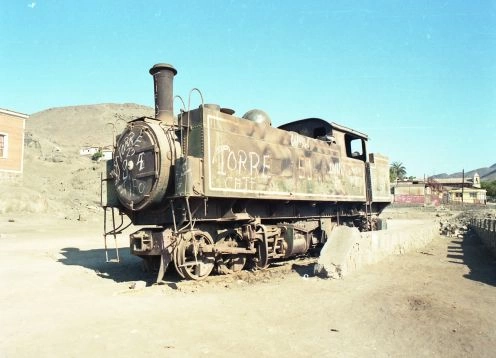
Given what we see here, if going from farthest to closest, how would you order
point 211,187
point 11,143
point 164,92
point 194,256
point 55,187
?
point 55,187 → point 11,143 → point 164,92 → point 194,256 → point 211,187

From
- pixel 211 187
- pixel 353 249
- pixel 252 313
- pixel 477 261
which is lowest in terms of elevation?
pixel 477 261

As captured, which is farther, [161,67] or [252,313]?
[161,67]

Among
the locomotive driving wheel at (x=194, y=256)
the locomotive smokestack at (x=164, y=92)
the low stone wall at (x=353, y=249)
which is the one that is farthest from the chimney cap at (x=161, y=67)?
the low stone wall at (x=353, y=249)

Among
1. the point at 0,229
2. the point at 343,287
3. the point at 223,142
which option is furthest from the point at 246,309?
the point at 0,229

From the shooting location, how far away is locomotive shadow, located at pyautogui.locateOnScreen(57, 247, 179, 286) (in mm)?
8802

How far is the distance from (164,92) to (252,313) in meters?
5.27

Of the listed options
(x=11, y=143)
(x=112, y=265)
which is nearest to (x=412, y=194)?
(x=11, y=143)

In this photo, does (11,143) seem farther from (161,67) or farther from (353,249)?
(353,249)

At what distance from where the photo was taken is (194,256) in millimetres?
7918

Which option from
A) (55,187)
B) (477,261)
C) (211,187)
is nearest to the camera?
(211,187)

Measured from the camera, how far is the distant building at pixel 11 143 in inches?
1023

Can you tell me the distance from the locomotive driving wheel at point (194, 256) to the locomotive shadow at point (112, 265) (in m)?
0.55

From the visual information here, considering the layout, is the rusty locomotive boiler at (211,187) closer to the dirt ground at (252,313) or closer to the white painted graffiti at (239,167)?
the white painted graffiti at (239,167)

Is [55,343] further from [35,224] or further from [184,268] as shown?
[35,224]
